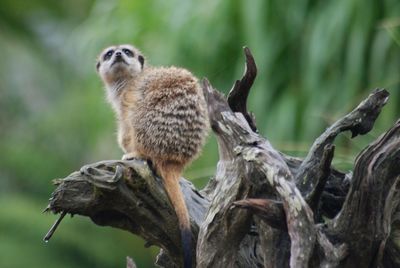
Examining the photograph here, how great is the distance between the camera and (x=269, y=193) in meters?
4.04

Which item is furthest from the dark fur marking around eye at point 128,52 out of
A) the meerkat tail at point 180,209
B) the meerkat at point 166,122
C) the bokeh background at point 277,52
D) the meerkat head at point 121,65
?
the meerkat tail at point 180,209

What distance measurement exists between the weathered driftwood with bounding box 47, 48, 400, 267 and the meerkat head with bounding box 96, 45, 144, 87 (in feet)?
3.72

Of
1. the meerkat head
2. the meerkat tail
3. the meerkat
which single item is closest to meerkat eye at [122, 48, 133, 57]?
the meerkat head

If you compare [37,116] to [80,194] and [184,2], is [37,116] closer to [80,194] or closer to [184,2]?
[184,2]

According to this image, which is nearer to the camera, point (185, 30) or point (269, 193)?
point (269, 193)

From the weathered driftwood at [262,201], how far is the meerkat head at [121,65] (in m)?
1.13

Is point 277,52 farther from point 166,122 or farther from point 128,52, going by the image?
point 166,122

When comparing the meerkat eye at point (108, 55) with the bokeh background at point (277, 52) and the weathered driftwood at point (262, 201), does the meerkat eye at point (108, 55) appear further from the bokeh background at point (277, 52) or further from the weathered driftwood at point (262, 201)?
the weathered driftwood at point (262, 201)

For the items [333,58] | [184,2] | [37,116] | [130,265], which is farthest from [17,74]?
[130,265]

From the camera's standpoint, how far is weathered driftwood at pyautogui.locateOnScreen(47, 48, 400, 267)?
12.5ft

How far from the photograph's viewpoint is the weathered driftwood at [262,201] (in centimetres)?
381

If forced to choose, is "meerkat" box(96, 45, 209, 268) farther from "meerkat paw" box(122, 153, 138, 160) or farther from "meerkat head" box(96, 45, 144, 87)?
"meerkat head" box(96, 45, 144, 87)

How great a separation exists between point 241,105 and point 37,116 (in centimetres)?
1139

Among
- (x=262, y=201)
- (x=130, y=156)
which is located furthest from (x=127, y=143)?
(x=262, y=201)
